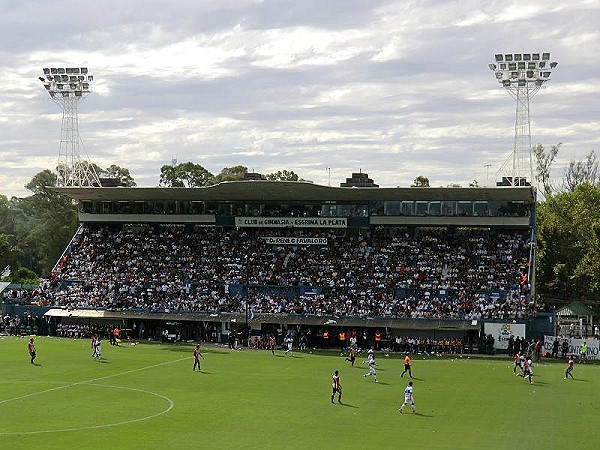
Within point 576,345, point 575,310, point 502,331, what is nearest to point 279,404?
point 502,331

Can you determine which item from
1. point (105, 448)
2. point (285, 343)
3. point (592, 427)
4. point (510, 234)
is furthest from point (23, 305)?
point (592, 427)

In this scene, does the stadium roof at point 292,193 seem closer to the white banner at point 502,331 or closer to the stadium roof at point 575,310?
the stadium roof at point 575,310

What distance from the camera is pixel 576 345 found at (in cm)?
5794

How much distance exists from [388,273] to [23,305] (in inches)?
1159

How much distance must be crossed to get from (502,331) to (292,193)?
68.6 ft

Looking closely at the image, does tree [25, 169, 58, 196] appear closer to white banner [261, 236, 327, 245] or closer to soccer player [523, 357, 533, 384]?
white banner [261, 236, 327, 245]

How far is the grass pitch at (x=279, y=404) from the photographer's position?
31.0m

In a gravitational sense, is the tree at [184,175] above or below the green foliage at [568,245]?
above

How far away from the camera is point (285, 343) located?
62.5m

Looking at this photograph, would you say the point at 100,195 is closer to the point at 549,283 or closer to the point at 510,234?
the point at 510,234

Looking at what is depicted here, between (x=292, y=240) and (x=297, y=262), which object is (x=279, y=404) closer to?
(x=297, y=262)

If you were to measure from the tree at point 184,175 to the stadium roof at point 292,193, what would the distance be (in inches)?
1663

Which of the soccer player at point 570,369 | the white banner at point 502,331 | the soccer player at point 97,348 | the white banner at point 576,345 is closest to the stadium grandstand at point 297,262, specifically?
the white banner at point 502,331

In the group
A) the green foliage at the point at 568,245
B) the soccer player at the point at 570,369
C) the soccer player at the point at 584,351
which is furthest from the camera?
the green foliage at the point at 568,245
